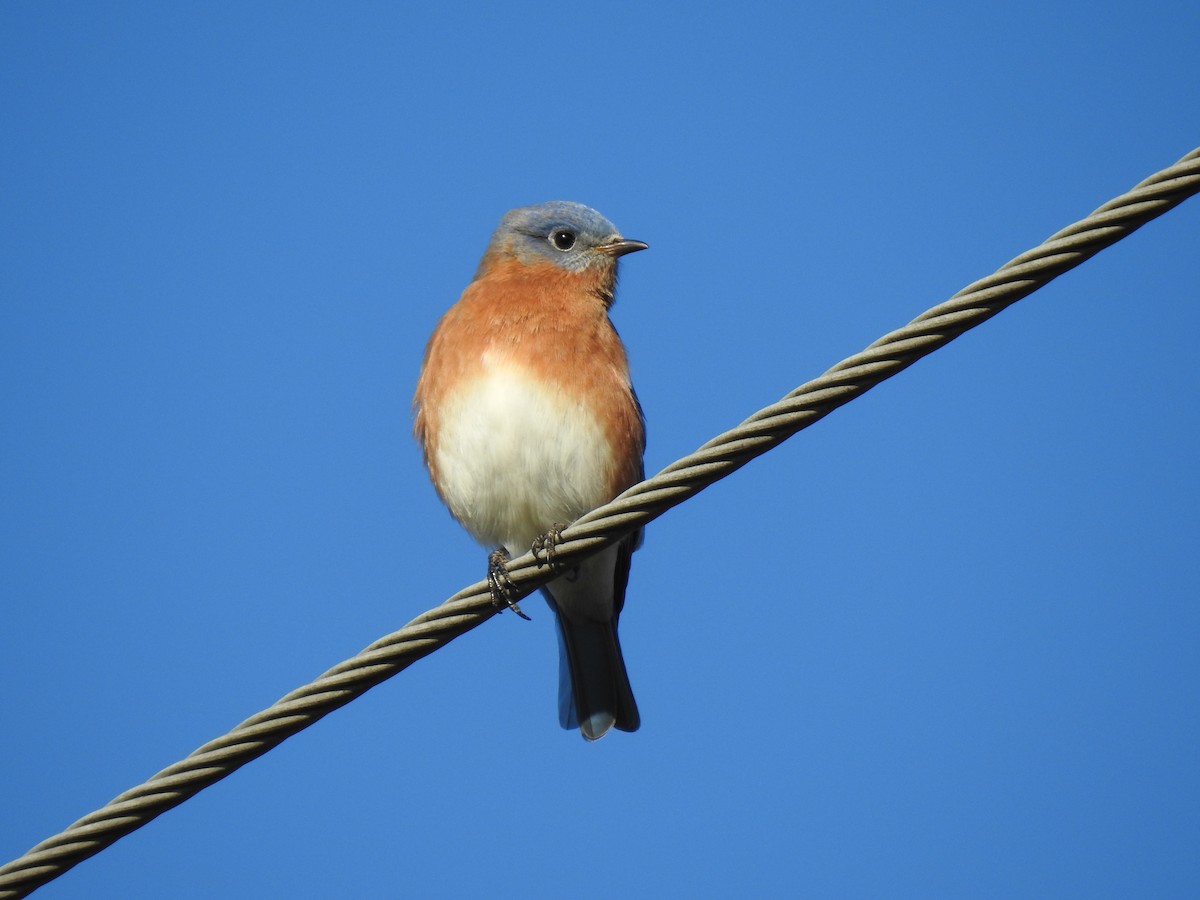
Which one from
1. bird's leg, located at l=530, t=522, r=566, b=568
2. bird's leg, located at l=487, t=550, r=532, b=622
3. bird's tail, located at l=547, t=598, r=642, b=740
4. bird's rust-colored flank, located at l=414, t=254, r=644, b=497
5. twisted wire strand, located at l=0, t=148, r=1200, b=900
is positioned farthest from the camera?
bird's tail, located at l=547, t=598, r=642, b=740

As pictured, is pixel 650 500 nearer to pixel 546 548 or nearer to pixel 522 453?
pixel 546 548

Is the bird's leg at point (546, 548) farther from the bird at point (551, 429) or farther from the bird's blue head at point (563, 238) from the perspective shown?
the bird's blue head at point (563, 238)

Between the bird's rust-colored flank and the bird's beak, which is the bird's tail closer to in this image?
the bird's rust-colored flank

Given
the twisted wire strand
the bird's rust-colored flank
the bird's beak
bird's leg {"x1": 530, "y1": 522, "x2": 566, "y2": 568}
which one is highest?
the bird's beak

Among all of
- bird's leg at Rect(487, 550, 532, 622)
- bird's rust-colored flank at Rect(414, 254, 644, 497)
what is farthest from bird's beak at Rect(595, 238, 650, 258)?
bird's leg at Rect(487, 550, 532, 622)

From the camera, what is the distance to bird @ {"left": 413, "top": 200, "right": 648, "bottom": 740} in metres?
5.33

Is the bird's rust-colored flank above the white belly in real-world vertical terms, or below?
above

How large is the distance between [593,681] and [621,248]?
2.25 meters

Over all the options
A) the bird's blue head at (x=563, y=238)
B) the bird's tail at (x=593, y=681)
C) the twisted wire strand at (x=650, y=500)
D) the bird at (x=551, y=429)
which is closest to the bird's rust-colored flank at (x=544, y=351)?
the bird at (x=551, y=429)

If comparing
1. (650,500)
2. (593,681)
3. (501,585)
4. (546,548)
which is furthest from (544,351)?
(650,500)

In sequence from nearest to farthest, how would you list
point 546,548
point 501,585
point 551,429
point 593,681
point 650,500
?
point 650,500 < point 501,585 < point 546,548 < point 551,429 < point 593,681

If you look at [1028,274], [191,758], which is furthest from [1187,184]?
[191,758]

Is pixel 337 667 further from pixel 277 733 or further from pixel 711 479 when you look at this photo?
pixel 711 479

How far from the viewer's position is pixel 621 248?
6.38 metres
